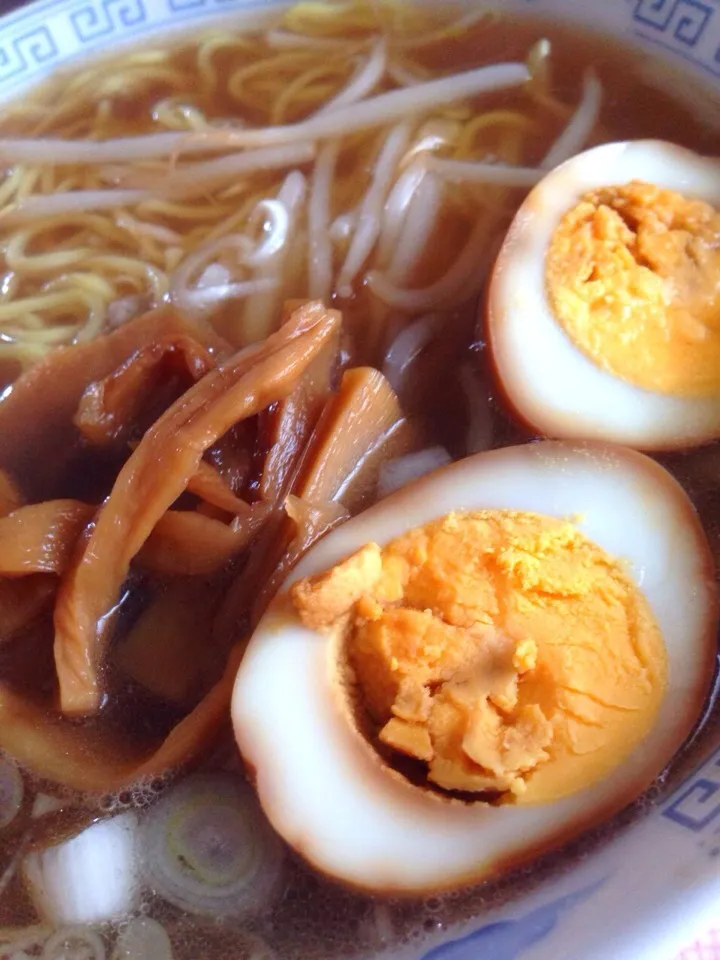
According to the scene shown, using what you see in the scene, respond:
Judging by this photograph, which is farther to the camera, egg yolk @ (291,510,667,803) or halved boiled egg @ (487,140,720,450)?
halved boiled egg @ (487,140,720,450)

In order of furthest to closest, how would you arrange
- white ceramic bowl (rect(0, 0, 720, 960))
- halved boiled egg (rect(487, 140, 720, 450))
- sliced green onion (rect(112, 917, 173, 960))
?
halved boiled egg (rect(487, 140, 720, 450)) → sliced green onion (rect(112, 917, 173, 960)) → white ceramic bowl (rect(0, 0, 720, 960))

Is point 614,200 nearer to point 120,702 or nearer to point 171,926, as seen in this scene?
point 120,702

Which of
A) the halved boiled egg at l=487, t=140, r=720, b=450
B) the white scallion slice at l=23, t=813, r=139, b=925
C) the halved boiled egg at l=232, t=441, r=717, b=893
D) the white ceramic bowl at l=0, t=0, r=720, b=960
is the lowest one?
the white ceramic bowl at l=0, t=0, r=720, b=960

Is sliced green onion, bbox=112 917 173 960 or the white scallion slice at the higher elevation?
the white scallion slice

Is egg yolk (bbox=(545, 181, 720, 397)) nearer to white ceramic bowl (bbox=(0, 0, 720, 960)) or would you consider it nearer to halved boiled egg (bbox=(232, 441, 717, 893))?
halved boiled egg (bbox=(232, 441, 717, 893))

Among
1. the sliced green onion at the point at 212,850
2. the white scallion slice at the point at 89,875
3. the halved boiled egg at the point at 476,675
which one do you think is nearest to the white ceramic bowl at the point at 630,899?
the halved boiled egg at the point at 476,675

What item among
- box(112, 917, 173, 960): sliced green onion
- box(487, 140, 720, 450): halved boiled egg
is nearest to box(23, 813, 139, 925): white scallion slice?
box(112, 917, 173, 960): sliced green onion
